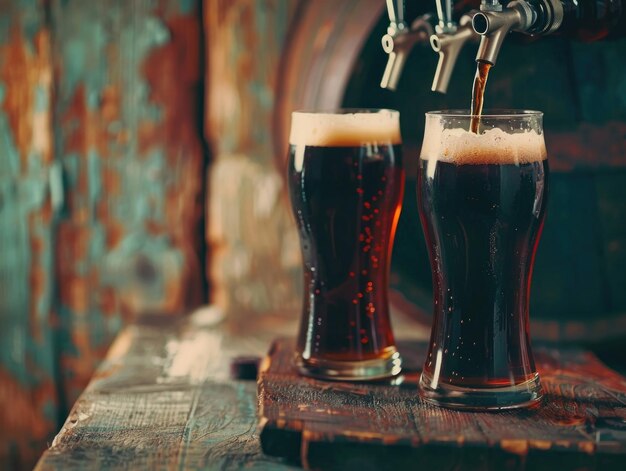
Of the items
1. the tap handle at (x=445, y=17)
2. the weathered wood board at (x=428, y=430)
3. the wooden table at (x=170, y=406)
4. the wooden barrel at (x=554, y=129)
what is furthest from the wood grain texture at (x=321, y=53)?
the weathered wood board at (x=428, y=430)

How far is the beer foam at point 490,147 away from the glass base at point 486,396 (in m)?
0.30

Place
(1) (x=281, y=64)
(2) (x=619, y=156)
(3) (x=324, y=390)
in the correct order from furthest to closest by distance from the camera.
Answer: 1. (1) (x=281, y=64)
2. (2) (x=619, y=156)
3. (3) (x=324, y=390)

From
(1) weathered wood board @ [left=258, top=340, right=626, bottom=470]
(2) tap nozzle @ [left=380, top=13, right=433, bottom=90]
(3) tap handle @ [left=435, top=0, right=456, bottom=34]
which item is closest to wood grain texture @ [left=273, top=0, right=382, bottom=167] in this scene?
(2) tap nozzle @ [left=380, top=13, right=433, bottom=90]

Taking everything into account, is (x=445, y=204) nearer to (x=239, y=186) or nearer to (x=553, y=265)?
(x=553, y=265)

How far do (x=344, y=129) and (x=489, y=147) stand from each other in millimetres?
247

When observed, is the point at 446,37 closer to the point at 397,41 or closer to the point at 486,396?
the point at 397,41

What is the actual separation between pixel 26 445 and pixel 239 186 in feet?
2.44

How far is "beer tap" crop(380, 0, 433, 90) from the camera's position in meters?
1.33

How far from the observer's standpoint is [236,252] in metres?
1.98

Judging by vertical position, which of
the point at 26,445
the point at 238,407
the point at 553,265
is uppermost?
the point at 553,265

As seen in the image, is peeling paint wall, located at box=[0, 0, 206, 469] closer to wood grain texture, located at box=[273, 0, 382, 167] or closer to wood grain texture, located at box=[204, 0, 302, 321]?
wood grain texture, located at box=[204, 0, 302, 321]

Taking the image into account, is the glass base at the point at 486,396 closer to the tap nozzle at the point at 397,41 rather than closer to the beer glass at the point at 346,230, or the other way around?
the beer glass at the point at 346,230

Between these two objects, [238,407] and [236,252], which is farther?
[236,252]

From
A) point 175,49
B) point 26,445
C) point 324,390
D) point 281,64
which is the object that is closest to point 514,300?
point 324,390
